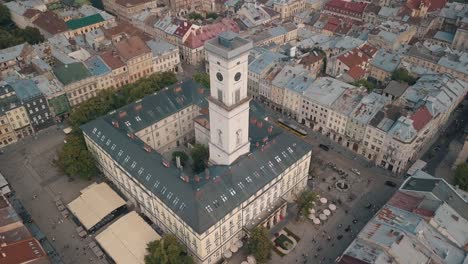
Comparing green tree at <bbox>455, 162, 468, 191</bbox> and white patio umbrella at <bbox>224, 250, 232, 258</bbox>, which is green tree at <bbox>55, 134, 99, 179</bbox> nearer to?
white patio umbrella at <bbox>224, 250, 232, 258</bbox>

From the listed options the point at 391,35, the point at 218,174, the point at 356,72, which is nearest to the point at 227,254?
the point at 218,174

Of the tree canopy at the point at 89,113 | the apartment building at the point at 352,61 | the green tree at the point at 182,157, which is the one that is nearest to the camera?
the tree canopy at the point at 89,113

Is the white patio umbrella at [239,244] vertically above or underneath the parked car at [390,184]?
underneath

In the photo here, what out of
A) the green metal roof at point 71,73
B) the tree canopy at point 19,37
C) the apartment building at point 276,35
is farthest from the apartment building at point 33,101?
the apartment building at point 276,35

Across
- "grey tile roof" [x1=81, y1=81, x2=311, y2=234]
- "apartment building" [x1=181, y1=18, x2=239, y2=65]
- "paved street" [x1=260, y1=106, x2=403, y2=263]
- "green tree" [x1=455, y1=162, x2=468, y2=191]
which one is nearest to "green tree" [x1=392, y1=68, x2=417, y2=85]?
"paved street" [x1=260, y1=106, x2=403, y2=263]

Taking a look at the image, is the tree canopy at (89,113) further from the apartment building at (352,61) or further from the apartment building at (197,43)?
the apartment building at (352,61)

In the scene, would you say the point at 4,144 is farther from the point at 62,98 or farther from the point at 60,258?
the point at 60,258

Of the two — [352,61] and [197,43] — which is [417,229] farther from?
[197,43]
